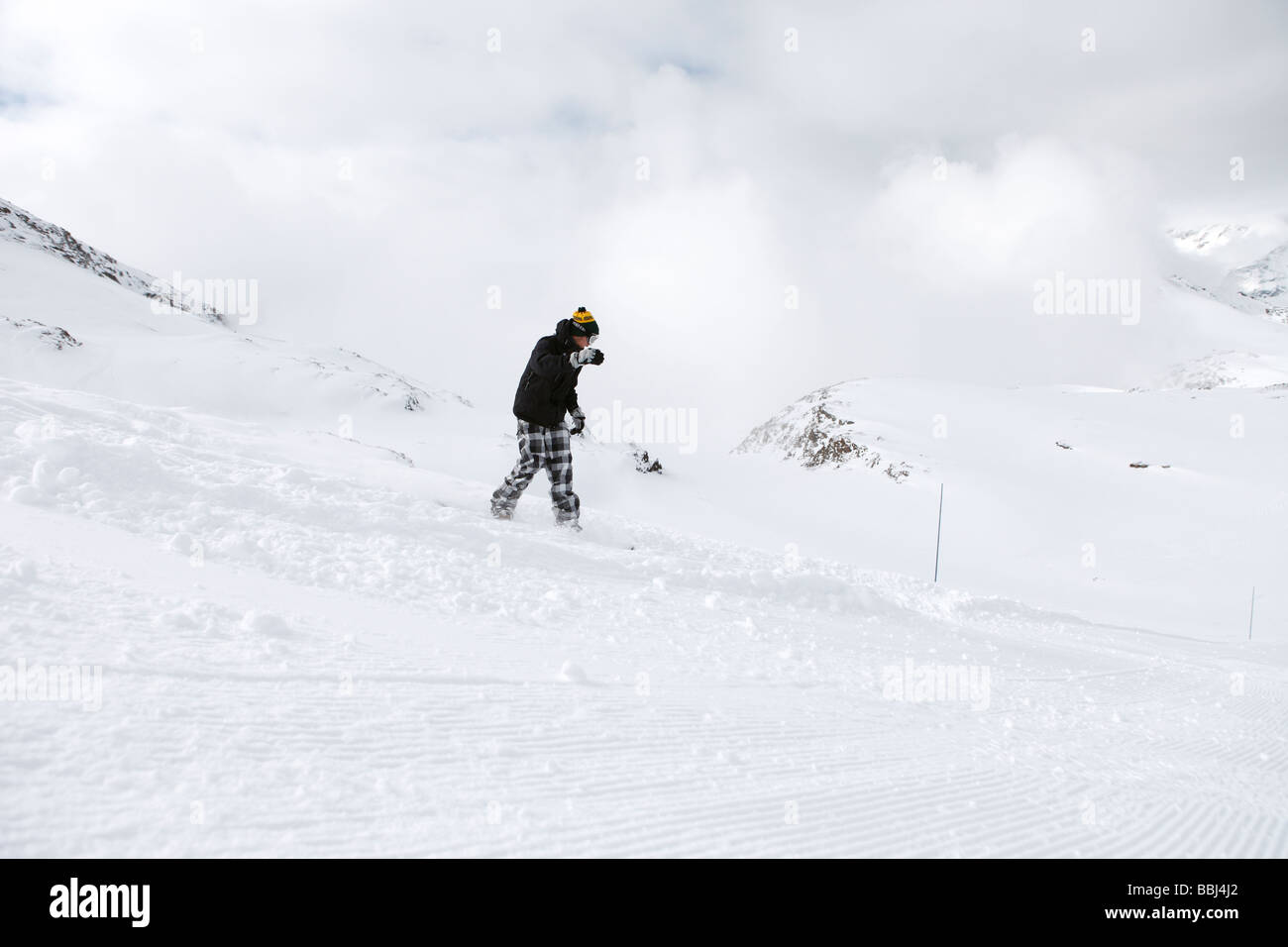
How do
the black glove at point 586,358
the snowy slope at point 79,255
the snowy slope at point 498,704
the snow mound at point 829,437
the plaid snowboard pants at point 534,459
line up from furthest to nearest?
the snowy slope at point 79,255 → the snow mound at point 829,437 → the plaid snowboard pants at point 534,459 → the black glove at point 586,358 → the snowy slope at point 498,704

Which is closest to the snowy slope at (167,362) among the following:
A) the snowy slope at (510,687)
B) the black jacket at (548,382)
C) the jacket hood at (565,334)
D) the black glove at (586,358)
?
the snowy slope at (510,687)

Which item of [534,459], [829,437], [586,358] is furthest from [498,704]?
[829,437]

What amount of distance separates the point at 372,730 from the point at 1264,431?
1313 inches

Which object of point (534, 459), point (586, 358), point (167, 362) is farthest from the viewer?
point (167, 362)

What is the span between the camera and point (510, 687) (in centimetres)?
299

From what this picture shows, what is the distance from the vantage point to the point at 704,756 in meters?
2.66

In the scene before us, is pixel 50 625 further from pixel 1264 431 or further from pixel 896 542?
pixel 1264 431

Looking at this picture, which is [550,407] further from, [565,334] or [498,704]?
[498,704]

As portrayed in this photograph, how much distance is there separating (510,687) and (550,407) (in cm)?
408

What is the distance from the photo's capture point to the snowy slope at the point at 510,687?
198 centimetres

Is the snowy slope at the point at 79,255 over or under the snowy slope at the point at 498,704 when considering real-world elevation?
over

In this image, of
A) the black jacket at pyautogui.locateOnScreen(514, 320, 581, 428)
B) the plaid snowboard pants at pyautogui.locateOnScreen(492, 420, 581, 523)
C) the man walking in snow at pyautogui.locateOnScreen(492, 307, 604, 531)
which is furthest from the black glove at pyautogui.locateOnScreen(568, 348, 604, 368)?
the plaid snowboard pants at pyautogui.locateOnScreen(492, 420, 581, 523)

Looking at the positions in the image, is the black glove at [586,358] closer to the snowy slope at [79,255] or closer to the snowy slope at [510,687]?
the snowy slope at [510,687]
